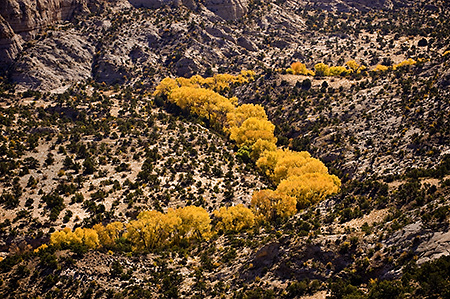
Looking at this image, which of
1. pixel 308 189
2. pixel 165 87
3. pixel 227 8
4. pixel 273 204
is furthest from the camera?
pixel 227 8

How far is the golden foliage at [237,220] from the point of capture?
6675 centimetres

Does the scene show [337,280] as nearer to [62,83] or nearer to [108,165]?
[108,165]

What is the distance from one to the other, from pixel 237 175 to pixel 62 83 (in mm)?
78870

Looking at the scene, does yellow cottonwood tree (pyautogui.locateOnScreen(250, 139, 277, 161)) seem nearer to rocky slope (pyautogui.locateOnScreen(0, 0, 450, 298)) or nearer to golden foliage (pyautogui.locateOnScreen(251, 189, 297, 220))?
rocky slope (pyautogui.locateOnScreen(0, 0, 450, 298))

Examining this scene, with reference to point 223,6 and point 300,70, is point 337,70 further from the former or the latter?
point 223,6

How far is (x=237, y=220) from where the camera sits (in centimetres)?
6769

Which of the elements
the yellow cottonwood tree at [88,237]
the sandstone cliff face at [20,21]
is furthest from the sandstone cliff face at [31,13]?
the yellow cottonwood tree at [88,237]

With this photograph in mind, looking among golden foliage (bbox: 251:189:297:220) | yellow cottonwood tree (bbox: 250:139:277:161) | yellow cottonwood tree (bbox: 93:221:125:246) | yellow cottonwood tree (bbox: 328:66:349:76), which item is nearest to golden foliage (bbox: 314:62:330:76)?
yellow cottonwood tree (bbox: 328:66:349:76)

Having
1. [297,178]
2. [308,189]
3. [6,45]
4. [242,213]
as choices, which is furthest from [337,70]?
[6,45]

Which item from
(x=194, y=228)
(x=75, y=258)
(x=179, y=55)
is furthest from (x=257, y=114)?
(x=75, y=258)

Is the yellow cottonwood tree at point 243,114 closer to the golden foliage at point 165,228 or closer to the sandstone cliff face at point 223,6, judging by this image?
the golden foliage at point 165,228

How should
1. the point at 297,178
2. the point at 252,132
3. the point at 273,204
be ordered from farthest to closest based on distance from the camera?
the point at 252,132 → the point at 297,178 → the point at 273,204

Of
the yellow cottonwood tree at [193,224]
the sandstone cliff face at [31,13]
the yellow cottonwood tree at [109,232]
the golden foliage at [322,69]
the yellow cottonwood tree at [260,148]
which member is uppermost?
the sandstone cliff face at [31,13]

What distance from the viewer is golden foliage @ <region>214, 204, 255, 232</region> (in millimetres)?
66750
